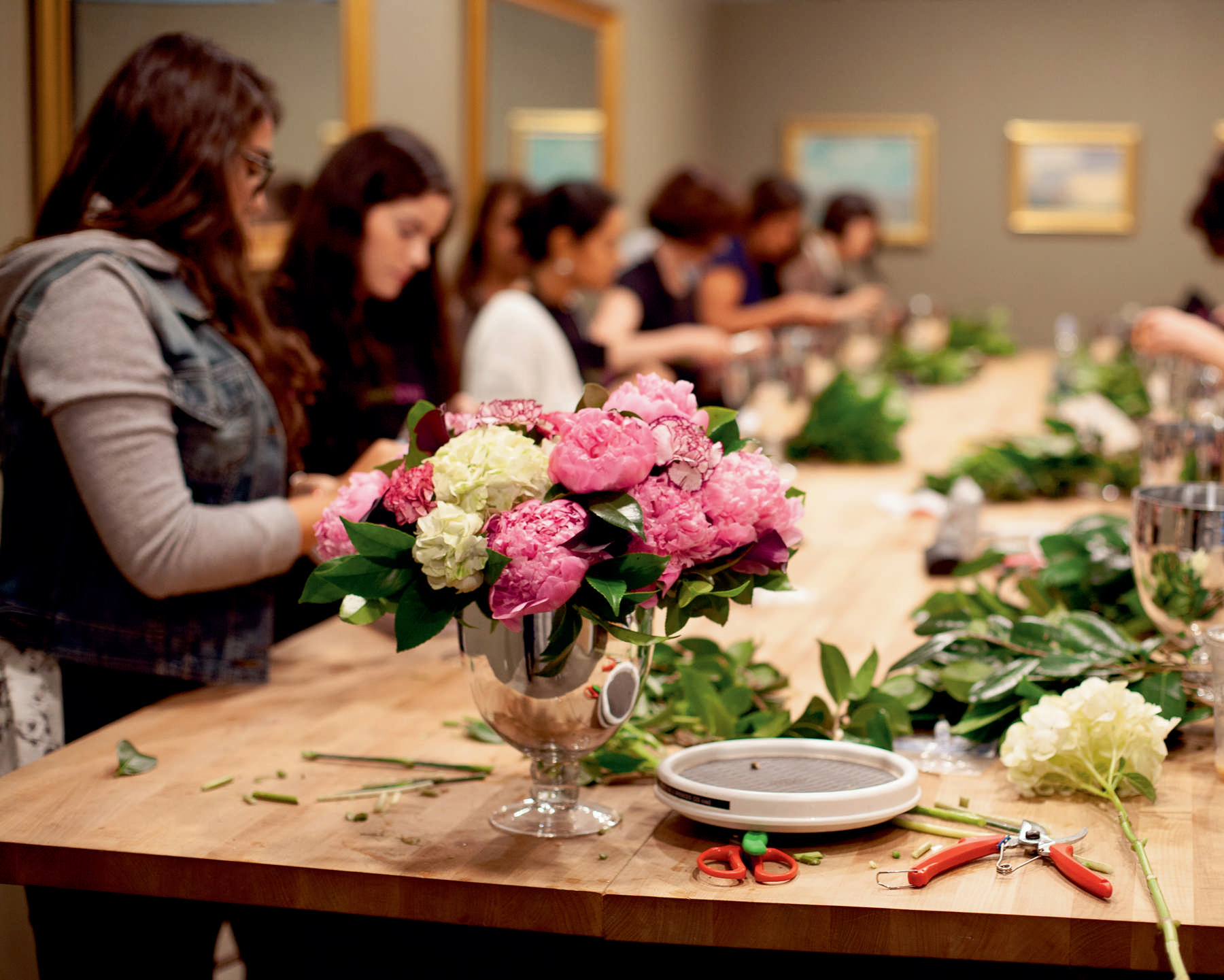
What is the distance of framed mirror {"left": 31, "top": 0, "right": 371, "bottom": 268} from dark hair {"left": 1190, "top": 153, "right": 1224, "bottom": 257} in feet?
8.11

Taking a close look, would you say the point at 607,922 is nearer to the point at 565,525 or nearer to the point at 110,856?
the point at 565,525

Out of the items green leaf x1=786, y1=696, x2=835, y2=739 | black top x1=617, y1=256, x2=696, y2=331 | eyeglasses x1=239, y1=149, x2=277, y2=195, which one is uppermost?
eyeglasses x1=239, y1=149, x2=277, y2=195

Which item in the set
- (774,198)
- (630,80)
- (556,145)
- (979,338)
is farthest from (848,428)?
(630,80)

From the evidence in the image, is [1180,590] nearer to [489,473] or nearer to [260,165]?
[489,473]

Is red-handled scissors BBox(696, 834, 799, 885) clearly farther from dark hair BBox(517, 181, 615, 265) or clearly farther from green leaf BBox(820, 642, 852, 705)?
dark hair BBox(517, 181, 615, 265)

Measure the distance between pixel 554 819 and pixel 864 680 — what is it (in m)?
0.38

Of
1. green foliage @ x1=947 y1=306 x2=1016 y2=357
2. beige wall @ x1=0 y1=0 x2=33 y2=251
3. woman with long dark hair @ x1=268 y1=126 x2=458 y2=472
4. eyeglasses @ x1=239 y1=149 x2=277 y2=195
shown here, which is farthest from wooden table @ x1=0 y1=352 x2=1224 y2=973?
green foliage @ x1=947 y1=306 x2=1016 y2=357

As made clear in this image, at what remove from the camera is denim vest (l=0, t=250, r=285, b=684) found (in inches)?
64.8

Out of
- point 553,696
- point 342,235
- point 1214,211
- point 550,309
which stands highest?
point 1214,211

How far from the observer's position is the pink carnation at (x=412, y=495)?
1.16 metres

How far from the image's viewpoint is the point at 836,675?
1454 millimetres

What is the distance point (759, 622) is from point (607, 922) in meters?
0.91

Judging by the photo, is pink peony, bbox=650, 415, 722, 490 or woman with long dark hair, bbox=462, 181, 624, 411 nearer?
pink peony, bbox=650, 415, 722, 490

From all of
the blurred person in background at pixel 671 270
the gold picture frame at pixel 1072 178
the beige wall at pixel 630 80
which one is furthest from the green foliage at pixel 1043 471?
the gold picture frame at pixel 1072 178
